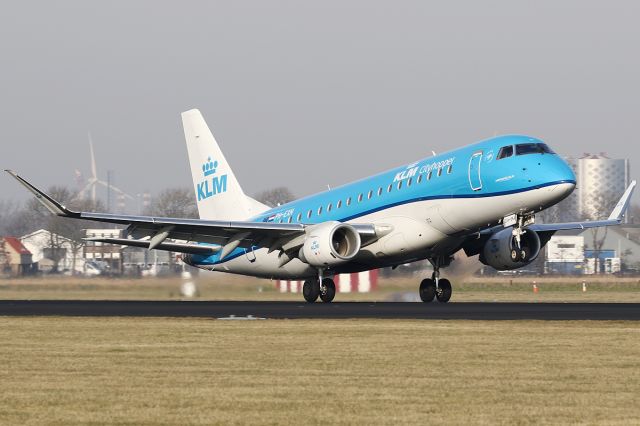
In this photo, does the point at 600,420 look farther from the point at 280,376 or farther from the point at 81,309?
the point at 81,309

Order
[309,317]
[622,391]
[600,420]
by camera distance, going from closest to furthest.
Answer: [600,420], [622,391], [309,317]

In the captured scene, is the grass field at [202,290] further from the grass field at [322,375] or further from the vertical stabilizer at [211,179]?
the grass field at [322,375]

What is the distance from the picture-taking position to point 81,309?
110ft

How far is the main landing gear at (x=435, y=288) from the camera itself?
40.8 meters

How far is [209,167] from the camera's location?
157 feet

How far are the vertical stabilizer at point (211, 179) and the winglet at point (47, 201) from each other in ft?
37.3

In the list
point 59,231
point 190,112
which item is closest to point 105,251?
point 59,231

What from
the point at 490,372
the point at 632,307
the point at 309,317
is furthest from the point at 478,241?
the point at 490,372

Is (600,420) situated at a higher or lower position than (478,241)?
lower

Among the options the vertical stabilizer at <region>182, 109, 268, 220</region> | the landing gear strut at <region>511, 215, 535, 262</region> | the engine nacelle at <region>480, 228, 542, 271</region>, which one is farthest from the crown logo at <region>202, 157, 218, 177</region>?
the landing gear strut at <region>511, 215, 535, 262</region>

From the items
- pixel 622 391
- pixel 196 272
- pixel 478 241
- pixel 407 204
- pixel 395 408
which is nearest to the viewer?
pixel 395 408

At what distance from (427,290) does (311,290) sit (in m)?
4.30

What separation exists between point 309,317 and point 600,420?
57.5 feet

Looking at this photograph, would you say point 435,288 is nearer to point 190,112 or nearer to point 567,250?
point 190,112
